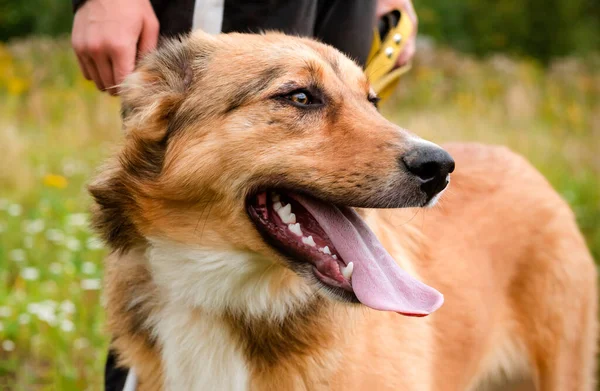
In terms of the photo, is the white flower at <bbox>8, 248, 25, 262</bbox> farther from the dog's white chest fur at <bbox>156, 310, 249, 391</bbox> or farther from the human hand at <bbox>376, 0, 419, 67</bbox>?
the human hand at <bbox>376, 0, 419, 67</bbox>


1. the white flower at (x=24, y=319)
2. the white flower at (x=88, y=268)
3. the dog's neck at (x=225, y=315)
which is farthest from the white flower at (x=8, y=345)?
the dog's neck at (x=225, y=315)

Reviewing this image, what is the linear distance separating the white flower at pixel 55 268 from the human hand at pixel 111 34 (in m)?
2.61

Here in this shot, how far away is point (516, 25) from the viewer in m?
23.6

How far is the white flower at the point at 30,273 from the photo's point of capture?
5066 mm

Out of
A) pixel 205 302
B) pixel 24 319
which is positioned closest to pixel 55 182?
pixel 24 319

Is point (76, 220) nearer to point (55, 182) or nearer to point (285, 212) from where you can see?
point (55, 182)

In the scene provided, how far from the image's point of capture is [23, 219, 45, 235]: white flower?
19.5 ft

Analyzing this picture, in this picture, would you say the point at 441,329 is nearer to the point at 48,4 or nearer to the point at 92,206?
the point at 92,206

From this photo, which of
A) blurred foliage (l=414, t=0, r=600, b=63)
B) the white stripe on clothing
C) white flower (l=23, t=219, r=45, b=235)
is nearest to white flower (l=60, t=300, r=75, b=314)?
white flower (l=23, t=219, r=45, b=235)

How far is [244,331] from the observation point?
9.05 ft

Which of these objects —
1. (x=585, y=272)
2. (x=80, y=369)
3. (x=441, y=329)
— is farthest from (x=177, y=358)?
(x=585, y=272)

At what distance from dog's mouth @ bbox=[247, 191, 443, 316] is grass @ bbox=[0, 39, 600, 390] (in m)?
1.16

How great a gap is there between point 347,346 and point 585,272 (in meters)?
1.65

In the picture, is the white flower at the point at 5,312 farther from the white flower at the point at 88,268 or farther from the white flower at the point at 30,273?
the white flower at the point at 88,268
